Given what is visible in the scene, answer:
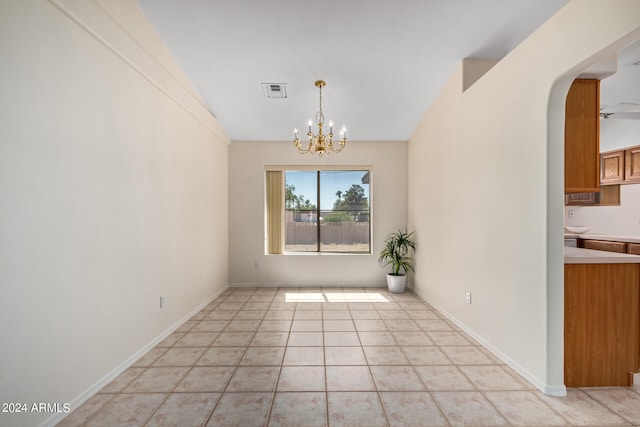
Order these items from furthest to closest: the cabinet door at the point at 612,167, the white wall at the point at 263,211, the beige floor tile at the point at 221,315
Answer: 1. the white wall at the point at 263,211
2. the cabinet door at the point at 612,167
3. the beige floor tile at the point at 221,315

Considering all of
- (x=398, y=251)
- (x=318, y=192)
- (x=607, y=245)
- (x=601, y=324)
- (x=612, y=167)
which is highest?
(x=612, y=167)

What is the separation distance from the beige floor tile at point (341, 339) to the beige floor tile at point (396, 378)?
0.51m

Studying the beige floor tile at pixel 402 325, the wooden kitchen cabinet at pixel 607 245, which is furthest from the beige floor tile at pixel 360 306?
the wooden kitchen cabinet at pixel 607 245

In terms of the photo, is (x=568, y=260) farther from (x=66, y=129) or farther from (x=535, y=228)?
(x=66, y=129)

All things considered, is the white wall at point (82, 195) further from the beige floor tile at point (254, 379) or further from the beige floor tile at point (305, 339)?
the beige floor tile at point (305, 339)

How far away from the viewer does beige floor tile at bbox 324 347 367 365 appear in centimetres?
257

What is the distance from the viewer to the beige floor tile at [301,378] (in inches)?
86.1

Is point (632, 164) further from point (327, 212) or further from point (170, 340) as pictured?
point (170, 340)

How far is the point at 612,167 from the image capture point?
476cm


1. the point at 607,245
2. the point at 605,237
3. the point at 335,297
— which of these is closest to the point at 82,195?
the point at 335,297

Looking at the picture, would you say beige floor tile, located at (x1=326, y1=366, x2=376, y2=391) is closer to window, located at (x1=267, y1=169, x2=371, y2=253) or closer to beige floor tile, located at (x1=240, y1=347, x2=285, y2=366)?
beige floor tile, located at (x1=240, y1=347, x2=285, y2=366)

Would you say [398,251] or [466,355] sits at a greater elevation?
[398,251]

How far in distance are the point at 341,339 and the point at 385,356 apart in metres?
0.53

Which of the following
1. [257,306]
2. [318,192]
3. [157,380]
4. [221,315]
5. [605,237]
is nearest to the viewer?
[157,380]
